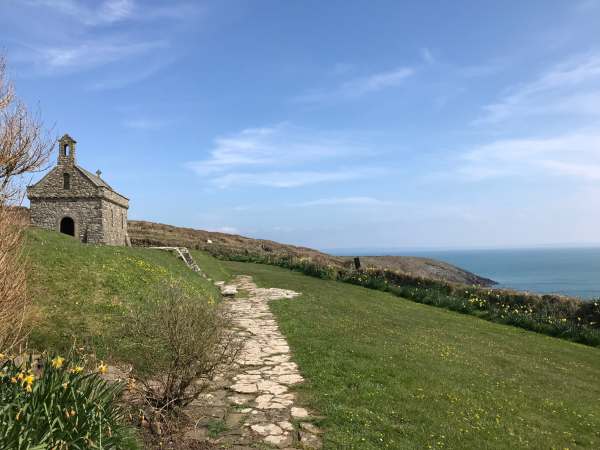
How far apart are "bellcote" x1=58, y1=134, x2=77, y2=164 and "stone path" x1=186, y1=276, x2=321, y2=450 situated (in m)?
27.3

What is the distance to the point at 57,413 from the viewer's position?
467cm

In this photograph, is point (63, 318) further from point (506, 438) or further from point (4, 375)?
point (506, 438)

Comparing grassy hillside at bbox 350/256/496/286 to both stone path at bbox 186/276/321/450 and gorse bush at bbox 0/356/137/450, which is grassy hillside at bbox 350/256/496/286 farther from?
gorse bush at bbox 0/356/137/450

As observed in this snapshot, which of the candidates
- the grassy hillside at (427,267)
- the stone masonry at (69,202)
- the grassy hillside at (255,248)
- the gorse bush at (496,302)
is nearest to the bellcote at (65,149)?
the stone masonry at (69,202)

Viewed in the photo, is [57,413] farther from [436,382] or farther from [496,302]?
A: [496,302]

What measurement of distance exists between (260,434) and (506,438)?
14.1ft

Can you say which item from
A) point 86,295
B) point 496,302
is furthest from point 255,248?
point 86,295

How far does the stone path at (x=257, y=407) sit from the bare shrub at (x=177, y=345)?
2.18 ft

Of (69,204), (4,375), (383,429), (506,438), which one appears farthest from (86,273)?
(69,204)

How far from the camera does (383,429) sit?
678cm

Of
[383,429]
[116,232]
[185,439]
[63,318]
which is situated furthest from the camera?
[116,232]

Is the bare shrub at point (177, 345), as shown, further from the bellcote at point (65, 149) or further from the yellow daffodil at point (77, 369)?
the bellcote at point (65, 149)

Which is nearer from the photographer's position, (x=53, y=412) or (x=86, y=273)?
(x=53, y=412)

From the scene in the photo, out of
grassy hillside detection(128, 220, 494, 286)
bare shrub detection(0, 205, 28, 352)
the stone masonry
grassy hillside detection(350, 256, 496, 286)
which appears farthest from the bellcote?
grassy hillside detection(350, 256, 496, 286)
